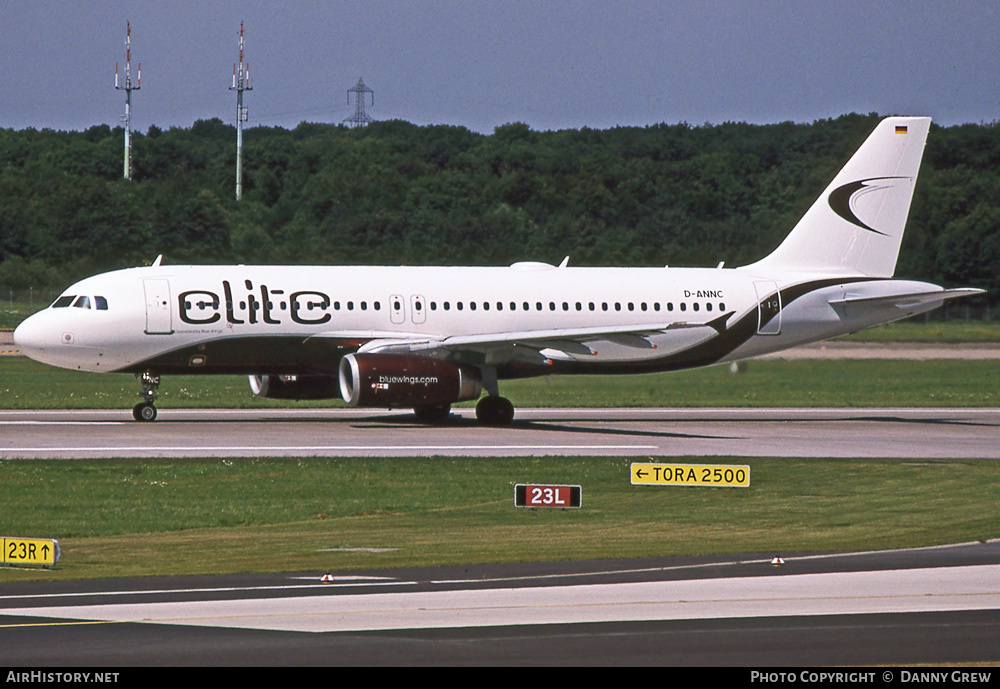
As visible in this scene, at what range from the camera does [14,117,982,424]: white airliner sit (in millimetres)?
36406

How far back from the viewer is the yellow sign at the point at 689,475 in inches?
1003

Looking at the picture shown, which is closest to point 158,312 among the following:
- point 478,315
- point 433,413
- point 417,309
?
point 417,309

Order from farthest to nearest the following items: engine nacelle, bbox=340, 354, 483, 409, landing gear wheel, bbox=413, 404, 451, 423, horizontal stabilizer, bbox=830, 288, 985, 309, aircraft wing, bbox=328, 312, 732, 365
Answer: horizontal stabilizer, bbox=830, 288, 985, 309
landing gear wheel, bbox=413, 404, 451, 423
aircraft wing, bbox=328, 312, 732, 365
engine nacelle, bbox=340, 354, 483, 409

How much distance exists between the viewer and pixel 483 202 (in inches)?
3408

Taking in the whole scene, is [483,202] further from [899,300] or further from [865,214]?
[899,300]

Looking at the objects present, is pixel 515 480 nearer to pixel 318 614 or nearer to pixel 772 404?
pixel 318 614

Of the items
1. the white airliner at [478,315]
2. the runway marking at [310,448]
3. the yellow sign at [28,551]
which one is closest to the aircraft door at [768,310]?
the white airliner at [478,315]

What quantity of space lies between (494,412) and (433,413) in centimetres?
196

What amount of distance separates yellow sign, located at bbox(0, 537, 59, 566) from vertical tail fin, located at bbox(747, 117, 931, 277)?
98.2 ft

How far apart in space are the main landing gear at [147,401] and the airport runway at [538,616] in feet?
72.2

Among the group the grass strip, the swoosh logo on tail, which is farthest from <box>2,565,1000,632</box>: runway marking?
the swoosh logo on tail

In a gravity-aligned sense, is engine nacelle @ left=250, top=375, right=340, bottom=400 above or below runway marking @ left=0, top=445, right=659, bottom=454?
above

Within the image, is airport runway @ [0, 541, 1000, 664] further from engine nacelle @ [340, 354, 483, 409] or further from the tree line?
the tree line

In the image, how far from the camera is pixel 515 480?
87.4ft
